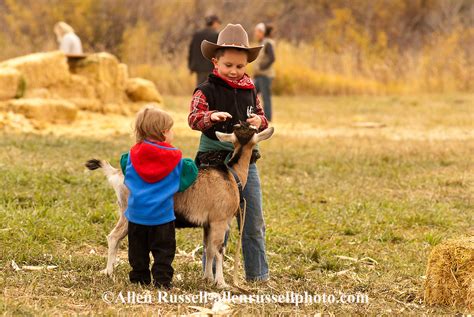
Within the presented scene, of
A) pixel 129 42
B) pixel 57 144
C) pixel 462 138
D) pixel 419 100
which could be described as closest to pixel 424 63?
pixel 419 100

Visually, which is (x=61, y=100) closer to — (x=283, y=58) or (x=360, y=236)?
(x=360, y=236)

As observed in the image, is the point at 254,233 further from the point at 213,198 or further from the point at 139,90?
the point at 139,90

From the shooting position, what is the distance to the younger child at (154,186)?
520 cm

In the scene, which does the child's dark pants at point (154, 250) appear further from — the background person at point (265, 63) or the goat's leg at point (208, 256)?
the background person at point (265, 63)

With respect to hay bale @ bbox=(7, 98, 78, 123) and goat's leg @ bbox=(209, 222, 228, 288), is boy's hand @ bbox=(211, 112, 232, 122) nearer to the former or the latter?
goat's leg @ bbox=(209, 222, 228, 288)

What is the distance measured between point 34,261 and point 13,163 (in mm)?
4310

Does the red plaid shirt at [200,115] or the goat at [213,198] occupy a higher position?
the red plaid shirt at [200,115]

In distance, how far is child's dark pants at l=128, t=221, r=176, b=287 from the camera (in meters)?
5.27

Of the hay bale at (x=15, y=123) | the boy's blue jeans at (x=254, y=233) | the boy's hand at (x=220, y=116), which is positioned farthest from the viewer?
the hay bale at (x=15, y=123)

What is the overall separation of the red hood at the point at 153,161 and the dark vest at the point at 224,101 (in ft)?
1.49

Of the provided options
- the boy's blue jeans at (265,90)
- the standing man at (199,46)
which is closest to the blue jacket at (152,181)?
the standing man at (199,46)

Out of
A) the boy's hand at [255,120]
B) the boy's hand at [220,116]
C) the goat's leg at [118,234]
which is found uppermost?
the boy's hand at [220,116]

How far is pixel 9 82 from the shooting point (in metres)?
14.7

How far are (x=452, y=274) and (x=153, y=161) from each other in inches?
81.0
